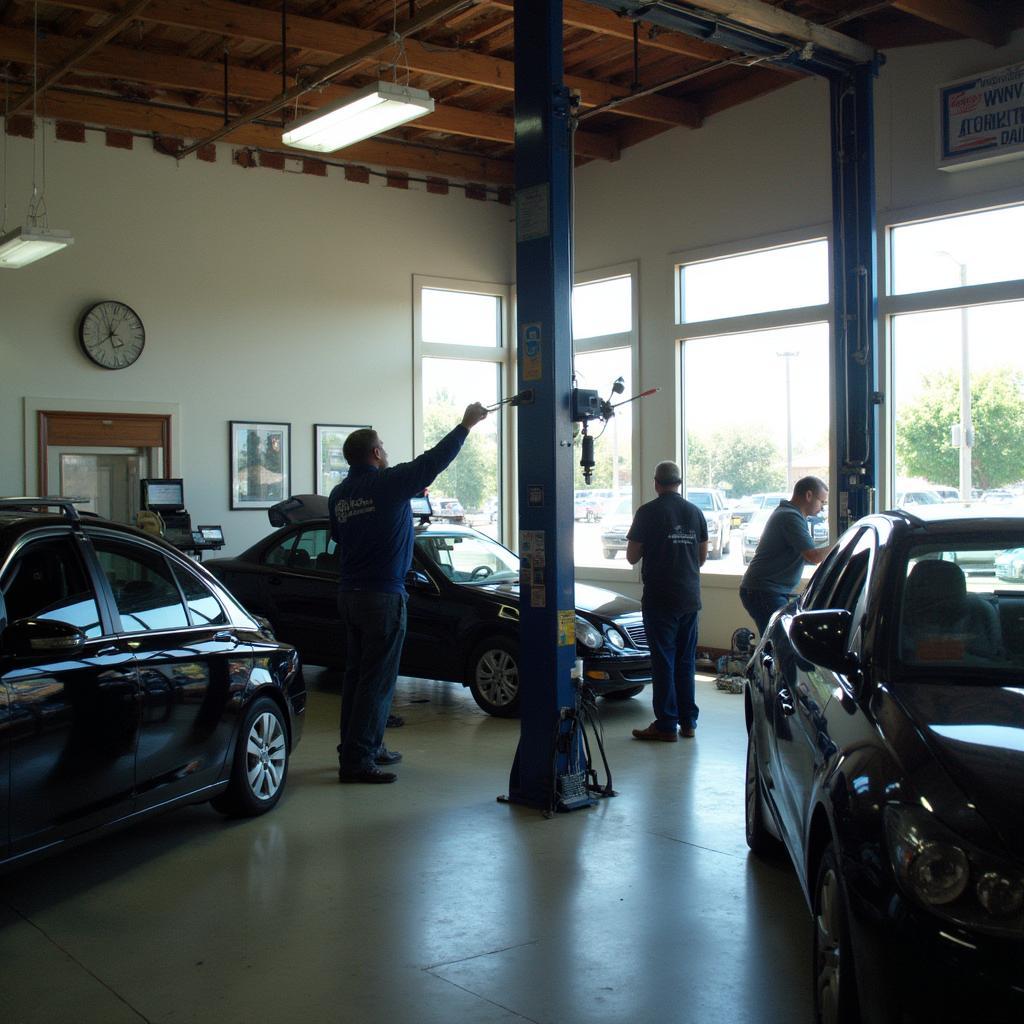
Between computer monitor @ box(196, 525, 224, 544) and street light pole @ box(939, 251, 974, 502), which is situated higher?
street light pole @ box(939, 251, 974, 502)

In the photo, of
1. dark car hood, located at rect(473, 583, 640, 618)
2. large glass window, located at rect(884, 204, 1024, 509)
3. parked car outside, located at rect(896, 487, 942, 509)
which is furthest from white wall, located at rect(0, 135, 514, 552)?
parked car outside, located at rect(896, 487, 942, 509)

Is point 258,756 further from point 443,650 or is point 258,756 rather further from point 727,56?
point 727,56

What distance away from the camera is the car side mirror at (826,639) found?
329cm

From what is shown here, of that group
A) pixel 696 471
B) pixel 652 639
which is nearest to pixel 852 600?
pixel 652 639

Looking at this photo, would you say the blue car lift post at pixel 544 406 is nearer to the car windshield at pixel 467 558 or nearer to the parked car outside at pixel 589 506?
the car windshield at pixel 467 558

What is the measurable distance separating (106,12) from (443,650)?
585 cm

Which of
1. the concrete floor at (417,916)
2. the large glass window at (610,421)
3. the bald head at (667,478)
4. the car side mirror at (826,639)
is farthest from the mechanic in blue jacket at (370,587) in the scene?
the large glass window at (610,421)

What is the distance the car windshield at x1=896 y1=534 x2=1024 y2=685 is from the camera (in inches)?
125

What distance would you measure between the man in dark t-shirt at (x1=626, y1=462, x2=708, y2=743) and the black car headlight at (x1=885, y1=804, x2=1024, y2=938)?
4870mm

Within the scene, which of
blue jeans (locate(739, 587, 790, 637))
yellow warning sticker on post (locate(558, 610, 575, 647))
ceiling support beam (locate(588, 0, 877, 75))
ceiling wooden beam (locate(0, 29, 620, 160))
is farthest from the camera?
ceiling wooden beam (locate(0, 29, 620, 160))

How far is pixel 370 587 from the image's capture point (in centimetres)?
→ 624

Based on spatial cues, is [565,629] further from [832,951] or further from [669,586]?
[832,951]

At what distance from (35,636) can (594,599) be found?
5533 mm

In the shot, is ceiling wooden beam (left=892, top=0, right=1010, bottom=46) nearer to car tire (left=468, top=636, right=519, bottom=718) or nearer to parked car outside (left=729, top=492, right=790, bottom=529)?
parked car outside (left=729, top=492, right=790, bottom=529)
